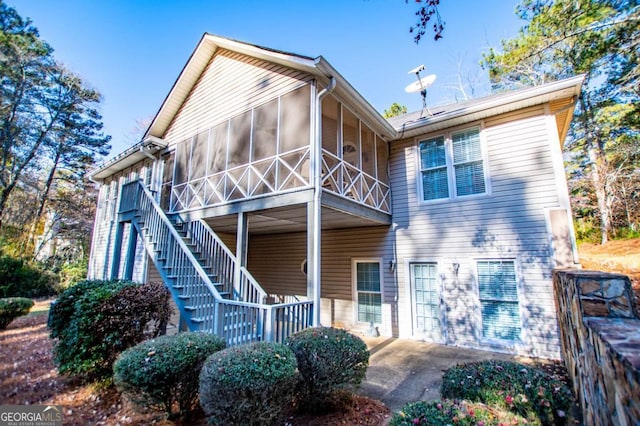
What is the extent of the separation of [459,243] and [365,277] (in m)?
2.66

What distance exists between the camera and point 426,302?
7.06m

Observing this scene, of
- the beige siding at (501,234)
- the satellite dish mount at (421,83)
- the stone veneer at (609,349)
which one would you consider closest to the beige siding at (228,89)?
the satellite dish mount at (421,83)

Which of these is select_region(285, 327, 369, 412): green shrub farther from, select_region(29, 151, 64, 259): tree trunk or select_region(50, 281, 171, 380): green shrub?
select_region(29, 151, 64, 259): tree trunk

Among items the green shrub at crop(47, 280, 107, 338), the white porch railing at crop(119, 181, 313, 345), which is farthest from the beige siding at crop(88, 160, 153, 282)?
the green shrub at crop(47, 280, 107, 338)

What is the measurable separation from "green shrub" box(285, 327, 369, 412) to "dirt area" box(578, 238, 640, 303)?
8.60 metres

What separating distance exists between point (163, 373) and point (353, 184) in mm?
4946

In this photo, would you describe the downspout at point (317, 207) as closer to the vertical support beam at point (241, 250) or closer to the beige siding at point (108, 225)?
the vertical support beam at point (241, 250)

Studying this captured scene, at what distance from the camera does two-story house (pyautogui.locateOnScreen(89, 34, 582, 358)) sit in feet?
18.7

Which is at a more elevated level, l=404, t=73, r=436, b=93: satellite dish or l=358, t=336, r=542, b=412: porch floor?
l=404, t=73, r=436, b=93: satellite dish

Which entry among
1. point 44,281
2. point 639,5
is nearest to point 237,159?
point 639,5

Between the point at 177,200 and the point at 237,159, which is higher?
the point at 237,159

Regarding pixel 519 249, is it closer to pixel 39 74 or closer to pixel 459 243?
pixel 459 243

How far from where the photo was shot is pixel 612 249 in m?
10.7

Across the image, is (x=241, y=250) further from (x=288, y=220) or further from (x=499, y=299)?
(x=499, y=299)
